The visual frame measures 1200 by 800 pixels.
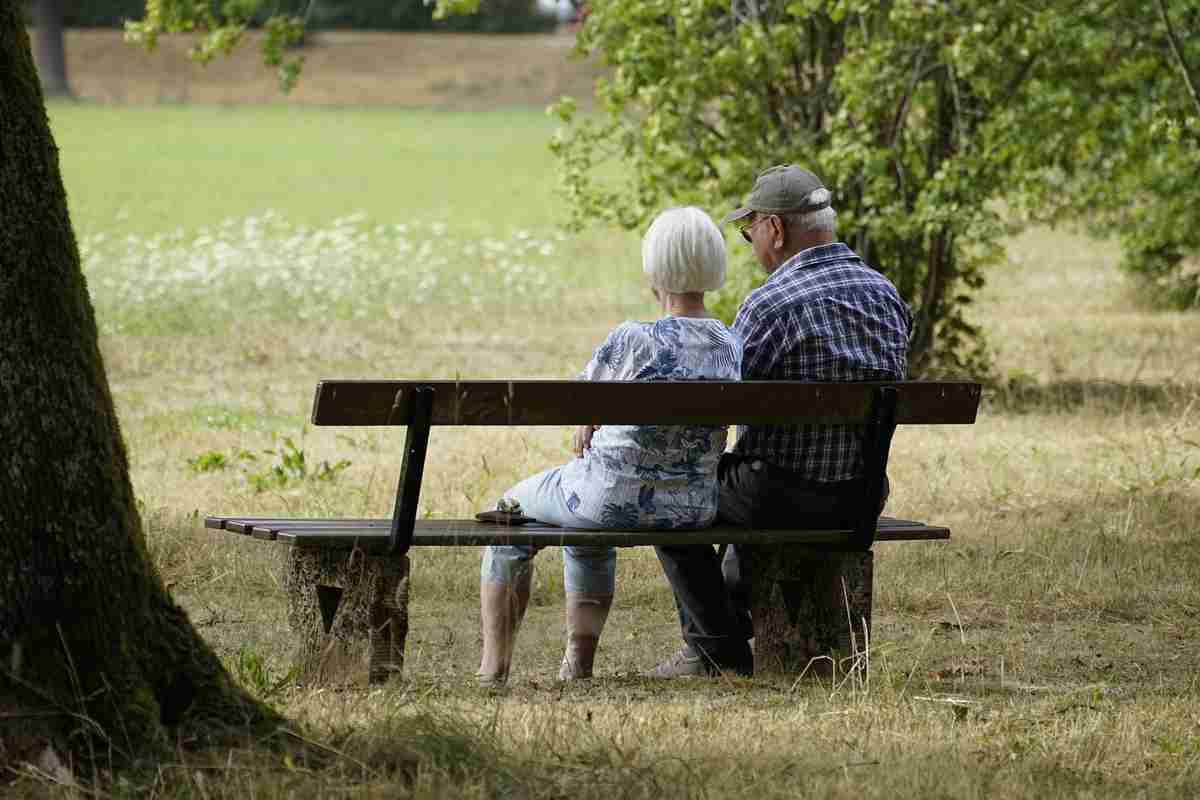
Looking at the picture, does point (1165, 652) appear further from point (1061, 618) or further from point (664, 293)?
point (664, 293)

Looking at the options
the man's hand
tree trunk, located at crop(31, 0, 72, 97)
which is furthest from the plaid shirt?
tree trunk, located at crop(31, 0, 72, 97)

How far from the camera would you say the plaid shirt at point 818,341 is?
5730mm

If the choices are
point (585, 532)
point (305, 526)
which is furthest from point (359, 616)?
point (585, 532)

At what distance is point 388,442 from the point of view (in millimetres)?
11492

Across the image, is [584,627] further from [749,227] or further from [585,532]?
[749,227]

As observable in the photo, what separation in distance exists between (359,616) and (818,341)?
5.14ft

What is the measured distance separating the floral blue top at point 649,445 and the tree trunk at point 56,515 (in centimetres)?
150

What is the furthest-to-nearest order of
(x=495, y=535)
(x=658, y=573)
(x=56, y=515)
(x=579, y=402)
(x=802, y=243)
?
1. (x=658, y=573)
2. (x=802, y=243)
3. (x=495, y=535)
4. (x=579, y=402)
5. (x=56, y=515)

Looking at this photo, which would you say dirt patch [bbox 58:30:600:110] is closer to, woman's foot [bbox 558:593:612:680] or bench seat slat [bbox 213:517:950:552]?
woman's foot [bbox 558:593:612:680]

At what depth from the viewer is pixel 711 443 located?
18.2ft

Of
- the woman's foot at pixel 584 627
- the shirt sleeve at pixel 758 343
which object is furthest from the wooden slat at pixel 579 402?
the woman's foot at pixel 584 627

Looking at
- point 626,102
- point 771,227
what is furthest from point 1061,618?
point 626,102

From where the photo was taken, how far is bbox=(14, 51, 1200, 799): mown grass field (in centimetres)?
432

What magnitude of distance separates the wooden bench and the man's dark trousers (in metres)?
0.09
